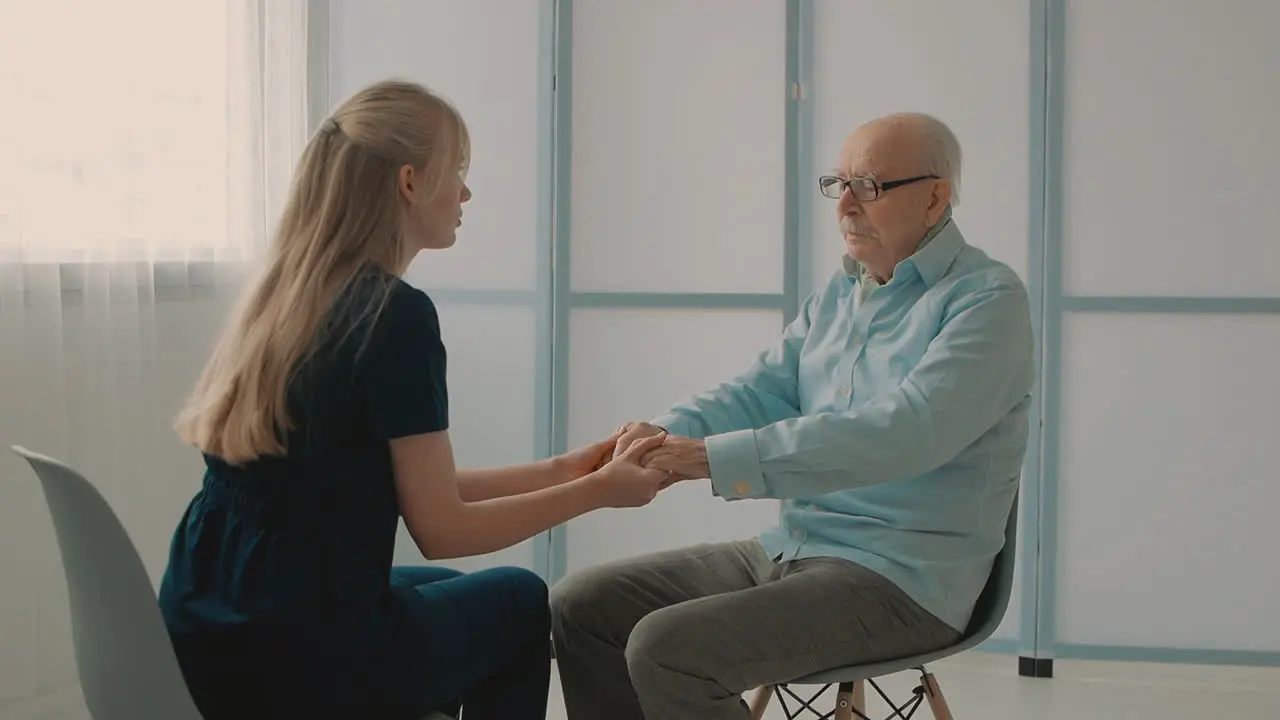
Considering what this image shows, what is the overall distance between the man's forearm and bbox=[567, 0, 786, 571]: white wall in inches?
53.4

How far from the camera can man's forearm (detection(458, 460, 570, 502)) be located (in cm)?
235

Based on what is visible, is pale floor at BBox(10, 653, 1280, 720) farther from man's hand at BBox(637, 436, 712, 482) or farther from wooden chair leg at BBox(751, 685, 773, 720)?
man's hand at BBox(637, 436, 712, 482)

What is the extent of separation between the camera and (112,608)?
157cm

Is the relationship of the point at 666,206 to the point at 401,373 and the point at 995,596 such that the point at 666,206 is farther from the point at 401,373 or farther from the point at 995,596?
the point at 401,373

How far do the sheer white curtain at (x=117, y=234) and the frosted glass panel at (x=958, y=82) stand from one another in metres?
1.50

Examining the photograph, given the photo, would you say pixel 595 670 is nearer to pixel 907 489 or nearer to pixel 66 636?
pixel 907 489

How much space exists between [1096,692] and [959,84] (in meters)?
1.67

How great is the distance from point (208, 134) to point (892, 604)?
2.08m

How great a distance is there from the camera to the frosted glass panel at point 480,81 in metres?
3.77

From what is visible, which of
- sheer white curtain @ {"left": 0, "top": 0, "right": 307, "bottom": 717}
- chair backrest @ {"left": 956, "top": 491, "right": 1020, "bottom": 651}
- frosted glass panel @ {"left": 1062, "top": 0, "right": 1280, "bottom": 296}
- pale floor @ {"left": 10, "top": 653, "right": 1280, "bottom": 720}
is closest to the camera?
chair backrest @ {"left": 956, "top": 491, "right": 1020, "bottom": 651}

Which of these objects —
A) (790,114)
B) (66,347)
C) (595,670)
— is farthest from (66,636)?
(790,114)

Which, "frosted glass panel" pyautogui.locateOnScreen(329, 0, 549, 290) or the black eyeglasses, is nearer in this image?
the black eyeglasses

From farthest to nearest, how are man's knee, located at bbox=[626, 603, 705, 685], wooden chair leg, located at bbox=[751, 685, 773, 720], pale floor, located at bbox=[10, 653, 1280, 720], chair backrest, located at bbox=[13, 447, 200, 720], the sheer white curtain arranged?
pale floor, located at bbox=[10, 653, 1280, 720] < the sheer white curtain < wooden chair leg, located at bbox=[751, 685, 773, 720] < man's knee, located at bbox=[626, 603, 705, 685] < chair backrest, located at bbox=[13, 447, 200, 720]

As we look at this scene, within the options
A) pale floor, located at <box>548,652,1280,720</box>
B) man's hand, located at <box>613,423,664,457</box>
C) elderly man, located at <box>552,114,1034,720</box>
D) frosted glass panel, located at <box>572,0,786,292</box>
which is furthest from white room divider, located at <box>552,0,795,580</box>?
man's hand, located at <box>613,423,664,457</box>
